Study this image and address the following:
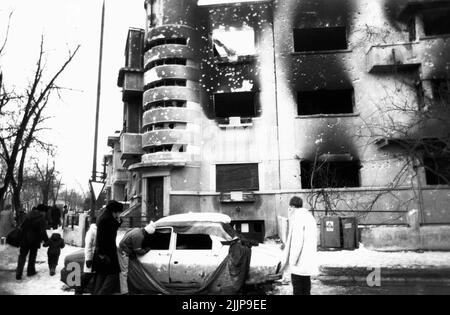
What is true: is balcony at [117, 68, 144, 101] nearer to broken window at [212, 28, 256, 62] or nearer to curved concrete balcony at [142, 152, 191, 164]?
broken window at [212, 28, 256, 62]

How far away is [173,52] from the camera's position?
19297 mm

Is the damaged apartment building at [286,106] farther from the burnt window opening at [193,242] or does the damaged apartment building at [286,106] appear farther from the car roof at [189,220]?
the burnt window opening at [193,242]

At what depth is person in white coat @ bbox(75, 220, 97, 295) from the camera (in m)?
6.91

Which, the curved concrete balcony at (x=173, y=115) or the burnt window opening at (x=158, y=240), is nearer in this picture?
the burnt window opening at (x=158, y=240)

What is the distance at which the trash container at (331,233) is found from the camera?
1390cm

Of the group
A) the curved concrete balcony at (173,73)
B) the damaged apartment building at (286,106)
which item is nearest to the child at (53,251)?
the damaged apartment building at (286,106)

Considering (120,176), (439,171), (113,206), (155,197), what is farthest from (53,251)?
(120,176)

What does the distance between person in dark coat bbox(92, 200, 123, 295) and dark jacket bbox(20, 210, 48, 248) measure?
3.87 metres

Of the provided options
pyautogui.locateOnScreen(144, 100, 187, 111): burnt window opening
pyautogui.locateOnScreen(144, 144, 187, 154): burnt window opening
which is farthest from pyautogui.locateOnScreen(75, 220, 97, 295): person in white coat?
pyautogui.locateOnScreen(144, 100, 187, 111): burnt window opening

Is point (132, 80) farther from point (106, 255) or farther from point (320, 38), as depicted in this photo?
point (106, 255)

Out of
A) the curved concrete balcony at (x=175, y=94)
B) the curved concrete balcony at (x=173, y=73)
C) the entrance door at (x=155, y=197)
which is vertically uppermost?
the curved concrete balcony at (x=173, y=73)

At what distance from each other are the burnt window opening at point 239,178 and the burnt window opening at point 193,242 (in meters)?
11.2

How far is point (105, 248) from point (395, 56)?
16.9 meters
